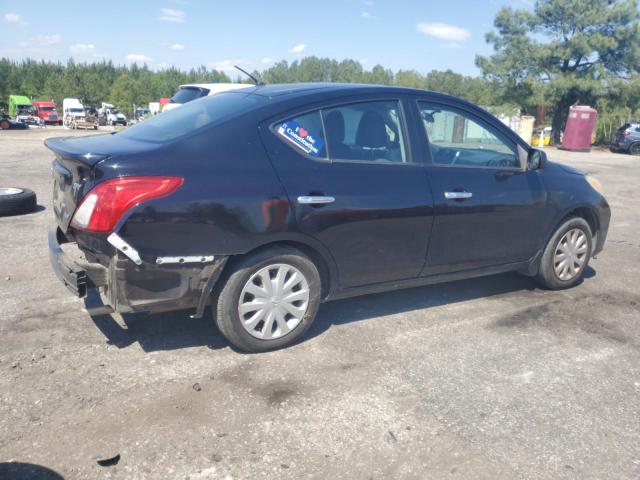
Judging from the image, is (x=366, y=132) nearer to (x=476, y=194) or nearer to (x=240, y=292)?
(x=476, y=194)

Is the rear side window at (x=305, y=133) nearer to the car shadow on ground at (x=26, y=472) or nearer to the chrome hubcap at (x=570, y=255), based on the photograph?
the car shadow on ground at (x=26, y=472)

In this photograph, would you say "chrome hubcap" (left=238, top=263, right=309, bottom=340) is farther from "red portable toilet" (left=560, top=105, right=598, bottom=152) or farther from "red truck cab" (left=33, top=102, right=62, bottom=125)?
"red truck cab" (left=33, top=102, right=62, bottom=125)

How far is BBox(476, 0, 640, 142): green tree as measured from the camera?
31234 mm

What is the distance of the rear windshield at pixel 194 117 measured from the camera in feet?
11.8

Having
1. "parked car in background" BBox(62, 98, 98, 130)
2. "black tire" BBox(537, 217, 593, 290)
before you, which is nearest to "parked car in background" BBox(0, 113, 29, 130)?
"parked car in background" BBox(62, 98, 98, 130)

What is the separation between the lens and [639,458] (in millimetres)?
2766

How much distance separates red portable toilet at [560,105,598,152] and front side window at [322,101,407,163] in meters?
26.6

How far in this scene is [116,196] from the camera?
3076 mm

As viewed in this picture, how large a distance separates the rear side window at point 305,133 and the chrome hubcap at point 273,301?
2.55 feet

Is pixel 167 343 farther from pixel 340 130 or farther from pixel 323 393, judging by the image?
pixel 340 130

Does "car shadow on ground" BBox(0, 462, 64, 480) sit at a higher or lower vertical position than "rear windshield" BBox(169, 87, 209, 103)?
lower

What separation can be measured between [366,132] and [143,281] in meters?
1.84

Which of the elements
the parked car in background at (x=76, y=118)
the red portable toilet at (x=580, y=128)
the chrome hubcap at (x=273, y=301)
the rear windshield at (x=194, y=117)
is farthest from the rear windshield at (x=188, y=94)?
the parked car in background at (x=76, y=118)

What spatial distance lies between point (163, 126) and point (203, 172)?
85 centimetres
